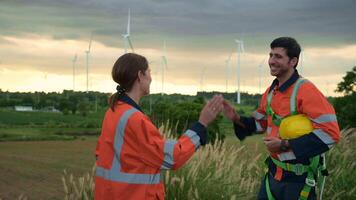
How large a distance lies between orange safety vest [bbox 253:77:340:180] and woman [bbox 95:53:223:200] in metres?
1.29

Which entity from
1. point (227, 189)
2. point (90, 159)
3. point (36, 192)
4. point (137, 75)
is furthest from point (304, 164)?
point (90, 159)

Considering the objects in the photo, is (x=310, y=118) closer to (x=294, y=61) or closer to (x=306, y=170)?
(x=306, y=170)

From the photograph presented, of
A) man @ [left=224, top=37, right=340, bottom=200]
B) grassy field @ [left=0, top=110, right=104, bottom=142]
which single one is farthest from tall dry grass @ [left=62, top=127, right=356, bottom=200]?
grassy field @ [left=0, top=110, right=104, bottom=142]

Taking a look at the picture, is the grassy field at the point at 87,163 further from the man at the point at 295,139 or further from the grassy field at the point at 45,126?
the man at the point at 295,139

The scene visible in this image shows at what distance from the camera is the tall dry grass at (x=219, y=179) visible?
739 cm

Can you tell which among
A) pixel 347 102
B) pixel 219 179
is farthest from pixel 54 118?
pixel 219 179

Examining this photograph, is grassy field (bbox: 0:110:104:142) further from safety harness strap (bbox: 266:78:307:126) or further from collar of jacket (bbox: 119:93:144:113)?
collar of jacket (bbox: 119:93:144:113)

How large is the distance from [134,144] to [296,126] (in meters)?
1.80

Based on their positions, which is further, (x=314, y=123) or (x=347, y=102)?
(x=347, y=102)

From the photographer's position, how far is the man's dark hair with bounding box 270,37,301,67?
566cm

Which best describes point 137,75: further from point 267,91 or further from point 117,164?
point 267,91

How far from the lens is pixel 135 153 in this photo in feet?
13.8

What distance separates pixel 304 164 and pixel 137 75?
2.05 m

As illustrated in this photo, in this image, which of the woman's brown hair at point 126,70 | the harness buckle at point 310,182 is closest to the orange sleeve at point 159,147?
the woman's brown hair at point 126,70
